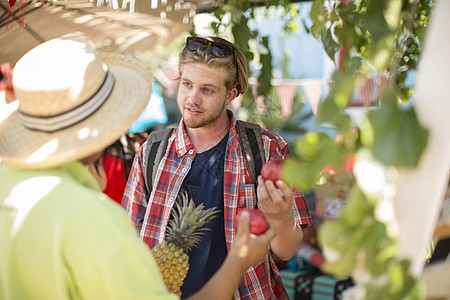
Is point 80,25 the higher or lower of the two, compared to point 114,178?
higher

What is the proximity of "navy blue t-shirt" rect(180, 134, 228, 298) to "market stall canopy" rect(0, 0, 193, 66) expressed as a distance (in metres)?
1.69

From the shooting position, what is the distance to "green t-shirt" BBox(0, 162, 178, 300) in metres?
1.13

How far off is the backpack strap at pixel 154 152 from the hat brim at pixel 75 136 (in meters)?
1.01

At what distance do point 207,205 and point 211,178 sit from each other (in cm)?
16

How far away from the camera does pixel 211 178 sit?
243 cm

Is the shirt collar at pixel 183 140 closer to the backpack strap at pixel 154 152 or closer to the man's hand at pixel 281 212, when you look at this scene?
the backpack strap at pixel 154 152

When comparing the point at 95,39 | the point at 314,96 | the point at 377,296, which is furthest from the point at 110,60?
the point at 314,96

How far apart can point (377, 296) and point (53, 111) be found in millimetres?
976

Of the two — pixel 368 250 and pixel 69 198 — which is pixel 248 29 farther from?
pixel 368 250

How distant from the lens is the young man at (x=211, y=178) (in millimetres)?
2297

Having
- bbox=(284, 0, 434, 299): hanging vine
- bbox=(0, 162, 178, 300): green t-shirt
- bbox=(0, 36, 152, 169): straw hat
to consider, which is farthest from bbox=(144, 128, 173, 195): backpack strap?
bbox=(284, 0, 434, 299): hanging vine

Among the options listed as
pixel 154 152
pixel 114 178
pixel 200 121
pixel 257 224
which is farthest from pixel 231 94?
pixel 257 224

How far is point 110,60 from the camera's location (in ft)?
6.09

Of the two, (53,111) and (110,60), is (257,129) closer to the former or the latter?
(110,60)
